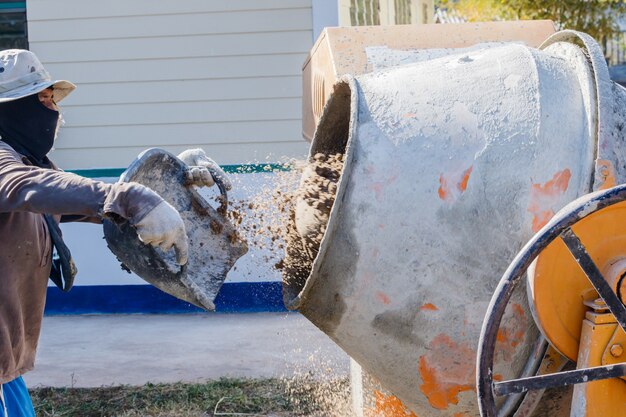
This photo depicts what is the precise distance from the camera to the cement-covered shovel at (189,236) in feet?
11.1

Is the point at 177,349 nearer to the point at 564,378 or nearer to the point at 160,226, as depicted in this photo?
the point at 160,226

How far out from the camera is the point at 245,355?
19.6 ft

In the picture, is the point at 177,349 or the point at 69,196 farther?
the point at 177,349

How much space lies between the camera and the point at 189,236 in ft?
12.8

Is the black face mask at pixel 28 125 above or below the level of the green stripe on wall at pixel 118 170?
above

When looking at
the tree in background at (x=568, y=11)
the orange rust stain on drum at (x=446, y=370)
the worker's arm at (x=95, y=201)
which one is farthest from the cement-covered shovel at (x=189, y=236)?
the tree in background at (x=568, y=11)

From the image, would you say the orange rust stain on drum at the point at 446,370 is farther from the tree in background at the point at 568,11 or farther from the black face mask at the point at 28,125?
the tree in background at the point at 568,11

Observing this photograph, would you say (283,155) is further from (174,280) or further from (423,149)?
(423,149)

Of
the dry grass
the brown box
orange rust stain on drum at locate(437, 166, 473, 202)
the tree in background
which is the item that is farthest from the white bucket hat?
the tree in background

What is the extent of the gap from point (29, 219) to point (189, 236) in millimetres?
815

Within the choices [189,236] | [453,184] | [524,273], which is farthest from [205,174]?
[524,273]

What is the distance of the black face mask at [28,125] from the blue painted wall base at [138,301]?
Answer: 392 centimetres

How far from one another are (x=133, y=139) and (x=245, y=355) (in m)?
2.22

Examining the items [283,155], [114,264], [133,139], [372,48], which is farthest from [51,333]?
[372,48]
